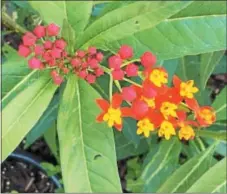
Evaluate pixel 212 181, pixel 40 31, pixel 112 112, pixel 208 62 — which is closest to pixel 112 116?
pixel 112 112

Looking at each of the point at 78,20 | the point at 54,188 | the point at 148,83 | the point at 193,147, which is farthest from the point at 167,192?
the point at 54,188

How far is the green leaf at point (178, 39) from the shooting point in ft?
3.87

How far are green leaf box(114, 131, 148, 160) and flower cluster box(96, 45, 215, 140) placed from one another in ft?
2.16

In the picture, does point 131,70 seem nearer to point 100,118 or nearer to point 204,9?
point 100,118

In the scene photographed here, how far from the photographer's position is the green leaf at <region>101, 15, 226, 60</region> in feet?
3.87

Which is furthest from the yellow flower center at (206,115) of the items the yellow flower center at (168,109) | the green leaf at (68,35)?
the green leaf at (68,35)

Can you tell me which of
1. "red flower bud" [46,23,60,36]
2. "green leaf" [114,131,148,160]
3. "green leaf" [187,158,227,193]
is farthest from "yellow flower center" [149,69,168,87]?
"green leaf" [114,131,148,160]

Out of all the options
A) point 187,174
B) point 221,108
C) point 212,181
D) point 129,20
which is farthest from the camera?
point 221,108

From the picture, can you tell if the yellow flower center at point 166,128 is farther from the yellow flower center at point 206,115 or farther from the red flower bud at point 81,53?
the red flower bud at point 81,53

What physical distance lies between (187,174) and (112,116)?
0.42m

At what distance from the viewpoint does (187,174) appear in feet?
4.84

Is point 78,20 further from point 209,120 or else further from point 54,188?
point 54,188

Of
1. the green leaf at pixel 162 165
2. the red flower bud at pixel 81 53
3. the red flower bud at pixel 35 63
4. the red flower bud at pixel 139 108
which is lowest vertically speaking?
the green leaf at pixel 162 165

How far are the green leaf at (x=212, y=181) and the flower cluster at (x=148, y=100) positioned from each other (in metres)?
0.18
